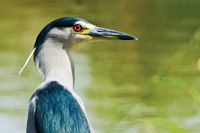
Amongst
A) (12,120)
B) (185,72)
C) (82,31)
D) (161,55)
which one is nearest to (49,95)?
(82,31)

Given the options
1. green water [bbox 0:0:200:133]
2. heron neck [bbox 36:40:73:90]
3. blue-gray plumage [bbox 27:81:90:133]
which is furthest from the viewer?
green water [bbox 0:0:200:133]

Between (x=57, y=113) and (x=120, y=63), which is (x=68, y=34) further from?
(x=120, y=63)

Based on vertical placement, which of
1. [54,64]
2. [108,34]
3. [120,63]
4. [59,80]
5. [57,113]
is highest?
[120,63]

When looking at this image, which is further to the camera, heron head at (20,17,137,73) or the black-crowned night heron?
heron head at (20,17,137,73)

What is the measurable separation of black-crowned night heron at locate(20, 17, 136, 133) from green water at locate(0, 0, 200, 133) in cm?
28

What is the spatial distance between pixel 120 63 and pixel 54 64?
6.18 m

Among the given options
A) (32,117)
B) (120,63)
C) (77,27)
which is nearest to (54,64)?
(77,27)

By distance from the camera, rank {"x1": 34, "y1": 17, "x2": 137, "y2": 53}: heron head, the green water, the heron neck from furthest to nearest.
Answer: the green water < {"x1": 34, "y1": 17, "x2": 137, "y2": 53}: heron head < the heron neck

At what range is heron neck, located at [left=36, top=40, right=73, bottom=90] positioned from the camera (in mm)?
3580

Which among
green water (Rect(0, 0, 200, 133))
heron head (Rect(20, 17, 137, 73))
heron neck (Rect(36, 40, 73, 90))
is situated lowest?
heron neck (Rect(36, 40, 73, 90))

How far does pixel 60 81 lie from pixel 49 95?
0.21m

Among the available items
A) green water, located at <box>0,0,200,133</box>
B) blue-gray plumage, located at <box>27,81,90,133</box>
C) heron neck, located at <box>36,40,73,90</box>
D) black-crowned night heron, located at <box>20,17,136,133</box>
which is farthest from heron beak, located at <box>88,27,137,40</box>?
blue-gray plumage, located at <box>27,81,90,133</box>

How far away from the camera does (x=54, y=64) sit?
3.64 meters

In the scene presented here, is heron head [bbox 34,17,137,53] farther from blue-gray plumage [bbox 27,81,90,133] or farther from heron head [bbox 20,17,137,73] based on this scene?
blue-gray plumage [bbox 27,81,90,133]
